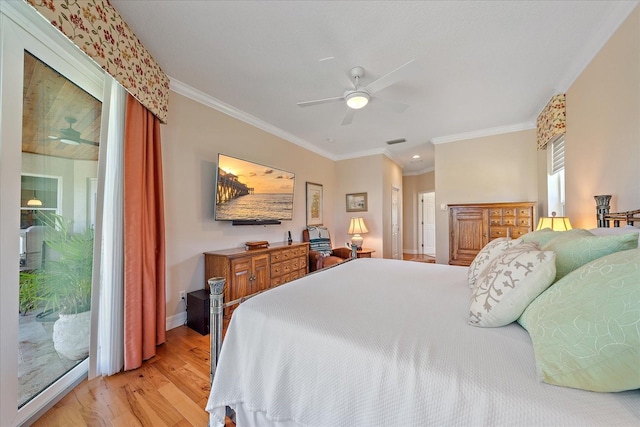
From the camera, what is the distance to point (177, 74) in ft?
8.23

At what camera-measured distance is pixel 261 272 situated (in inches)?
122

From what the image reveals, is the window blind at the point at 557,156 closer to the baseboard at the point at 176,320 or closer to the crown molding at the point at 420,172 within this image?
the crown molding at the point at 420,172

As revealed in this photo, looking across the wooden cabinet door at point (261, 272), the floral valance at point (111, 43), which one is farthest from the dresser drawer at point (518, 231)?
the floral valance at point (111, 43)

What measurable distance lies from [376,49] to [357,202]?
138 inches

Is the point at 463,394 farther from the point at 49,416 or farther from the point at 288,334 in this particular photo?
the point at 49,416

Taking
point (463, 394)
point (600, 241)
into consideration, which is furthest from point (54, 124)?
point (600, 241)

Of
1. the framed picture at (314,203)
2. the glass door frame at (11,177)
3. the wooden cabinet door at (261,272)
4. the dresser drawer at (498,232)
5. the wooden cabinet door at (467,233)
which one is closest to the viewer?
the glass door frame at (11,177)

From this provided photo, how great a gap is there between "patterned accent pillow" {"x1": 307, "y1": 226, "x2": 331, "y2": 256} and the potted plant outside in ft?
10.1

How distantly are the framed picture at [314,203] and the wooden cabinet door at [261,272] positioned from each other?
177 centimetres

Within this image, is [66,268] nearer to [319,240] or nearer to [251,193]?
[251,193]

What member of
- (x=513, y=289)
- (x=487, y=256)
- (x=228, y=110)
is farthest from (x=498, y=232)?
(x=228, y=110)

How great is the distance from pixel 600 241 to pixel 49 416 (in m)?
3.06

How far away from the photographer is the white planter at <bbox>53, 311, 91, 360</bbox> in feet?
5.65

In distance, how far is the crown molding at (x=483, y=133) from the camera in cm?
384
